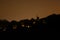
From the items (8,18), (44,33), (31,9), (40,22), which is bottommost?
(44,33)

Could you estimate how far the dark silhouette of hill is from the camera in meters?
1.67

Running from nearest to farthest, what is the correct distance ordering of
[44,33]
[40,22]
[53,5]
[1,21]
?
1. [44,33]
2. [40,22]
3. [1,21]
4. [53,5]

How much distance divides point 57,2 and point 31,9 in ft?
1.68

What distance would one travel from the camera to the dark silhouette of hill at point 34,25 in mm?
1673

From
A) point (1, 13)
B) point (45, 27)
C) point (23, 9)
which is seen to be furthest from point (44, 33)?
point (1, 13)

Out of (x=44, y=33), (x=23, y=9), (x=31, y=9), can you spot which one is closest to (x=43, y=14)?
(x=31, y=9)

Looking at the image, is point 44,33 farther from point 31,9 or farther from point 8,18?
point 8,18

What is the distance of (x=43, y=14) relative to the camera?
210 cm

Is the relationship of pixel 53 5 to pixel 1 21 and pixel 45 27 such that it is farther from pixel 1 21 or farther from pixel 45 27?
pixel 1 21

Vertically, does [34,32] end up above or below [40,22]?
below

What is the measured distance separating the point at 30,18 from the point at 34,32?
45 centimetres

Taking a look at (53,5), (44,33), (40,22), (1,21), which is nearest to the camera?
(44,33)

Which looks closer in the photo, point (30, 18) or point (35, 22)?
point (35, 22)

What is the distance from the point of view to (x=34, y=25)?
5.90 ft
